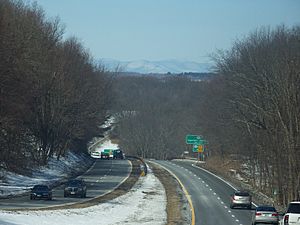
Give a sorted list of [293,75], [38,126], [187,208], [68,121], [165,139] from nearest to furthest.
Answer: [187,208]
[293,75]
[38,126]
[68,121]
[165,139]

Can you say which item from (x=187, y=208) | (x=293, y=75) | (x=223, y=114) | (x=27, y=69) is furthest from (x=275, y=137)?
(x=223, y=114)

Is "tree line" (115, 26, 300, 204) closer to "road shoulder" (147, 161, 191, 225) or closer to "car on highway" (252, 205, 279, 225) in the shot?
"road shoulder" (147, 161, 191, 225)

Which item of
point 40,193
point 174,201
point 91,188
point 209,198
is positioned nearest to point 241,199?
point 174,201

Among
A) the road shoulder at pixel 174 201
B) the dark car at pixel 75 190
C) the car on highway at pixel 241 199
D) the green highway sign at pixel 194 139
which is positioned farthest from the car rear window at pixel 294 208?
the green highway sign at pixel 194 139

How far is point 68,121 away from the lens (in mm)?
81375

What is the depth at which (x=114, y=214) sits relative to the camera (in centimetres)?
4084

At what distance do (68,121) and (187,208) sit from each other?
121 feet

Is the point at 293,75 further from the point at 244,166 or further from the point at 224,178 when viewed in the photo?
the point at 244,166

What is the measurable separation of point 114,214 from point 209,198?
54.1 feet

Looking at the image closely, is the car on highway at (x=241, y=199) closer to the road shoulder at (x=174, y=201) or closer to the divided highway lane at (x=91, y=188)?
the road shoulder at (x=174, y=201)

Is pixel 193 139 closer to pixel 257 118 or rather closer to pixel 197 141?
pixel 197 141

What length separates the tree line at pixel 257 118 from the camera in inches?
2041

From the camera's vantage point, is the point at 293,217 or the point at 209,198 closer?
the point at 293,217

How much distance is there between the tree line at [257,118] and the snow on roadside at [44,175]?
64.4ft
